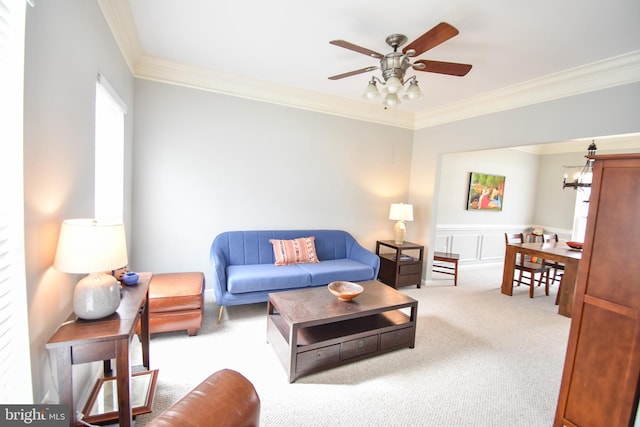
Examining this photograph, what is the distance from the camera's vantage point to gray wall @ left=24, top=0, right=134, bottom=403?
1145 millimetres

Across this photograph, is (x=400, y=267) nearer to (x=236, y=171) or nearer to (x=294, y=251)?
(x=294, y=251)

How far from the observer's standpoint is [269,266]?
331cm

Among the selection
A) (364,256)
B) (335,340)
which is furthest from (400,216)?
(335,340)

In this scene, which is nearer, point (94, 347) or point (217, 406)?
point (217, 406)

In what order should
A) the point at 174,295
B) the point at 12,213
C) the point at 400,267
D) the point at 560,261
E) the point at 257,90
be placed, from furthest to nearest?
the point at 400,267, the point at 560,261, the point at 257,90, the point at 174,295, the point at 12,213

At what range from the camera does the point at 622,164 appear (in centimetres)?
142

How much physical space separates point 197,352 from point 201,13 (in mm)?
2734

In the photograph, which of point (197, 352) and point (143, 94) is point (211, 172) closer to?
point (143, 94)

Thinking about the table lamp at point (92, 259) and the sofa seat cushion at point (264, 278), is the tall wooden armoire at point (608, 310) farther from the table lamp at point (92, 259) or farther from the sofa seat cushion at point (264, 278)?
the table lamp at point (92, 259)

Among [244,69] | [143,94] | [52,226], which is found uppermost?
[244,69]

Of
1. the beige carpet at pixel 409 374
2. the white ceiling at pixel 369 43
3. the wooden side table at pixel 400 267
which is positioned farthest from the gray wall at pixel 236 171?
the beige carpet at pixel 409 374

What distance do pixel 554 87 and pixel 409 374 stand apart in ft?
10.4

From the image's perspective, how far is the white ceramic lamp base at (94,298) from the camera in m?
1.39

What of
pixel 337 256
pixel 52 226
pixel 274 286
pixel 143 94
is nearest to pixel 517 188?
pixel 337 256
